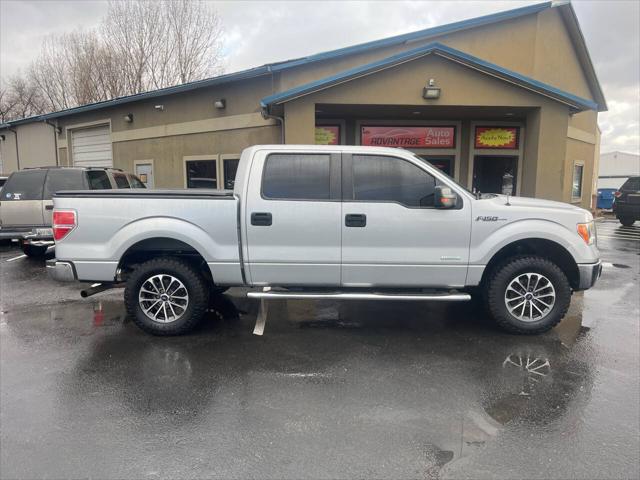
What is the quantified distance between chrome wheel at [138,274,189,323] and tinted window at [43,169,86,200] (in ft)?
17.5

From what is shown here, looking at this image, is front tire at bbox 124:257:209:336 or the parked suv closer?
front tire at bbox 124:257:209:336

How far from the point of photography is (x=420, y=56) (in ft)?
32.1

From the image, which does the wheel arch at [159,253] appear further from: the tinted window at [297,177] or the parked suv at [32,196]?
the parked suv at [32,196]

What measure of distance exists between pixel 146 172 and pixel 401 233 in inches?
504

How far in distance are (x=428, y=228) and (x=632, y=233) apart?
1388 centimetres

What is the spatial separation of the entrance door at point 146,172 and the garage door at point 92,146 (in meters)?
1.94

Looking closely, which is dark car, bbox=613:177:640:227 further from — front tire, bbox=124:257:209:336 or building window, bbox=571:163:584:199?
front tire, bbox=124:257:209:336

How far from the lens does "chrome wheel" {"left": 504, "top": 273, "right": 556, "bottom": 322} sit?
4941 mm

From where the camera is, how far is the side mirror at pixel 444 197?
4703 millimetres

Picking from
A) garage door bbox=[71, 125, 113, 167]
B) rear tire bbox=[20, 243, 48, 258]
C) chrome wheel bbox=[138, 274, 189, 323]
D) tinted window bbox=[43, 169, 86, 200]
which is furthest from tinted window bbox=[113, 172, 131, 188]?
garage door bbox=[71, 125, 113, 167]

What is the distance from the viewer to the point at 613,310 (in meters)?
6.14

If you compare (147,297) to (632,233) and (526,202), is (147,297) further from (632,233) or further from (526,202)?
(632,233)

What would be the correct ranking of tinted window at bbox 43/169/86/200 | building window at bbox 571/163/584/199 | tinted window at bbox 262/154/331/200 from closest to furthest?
tinted window at bbox 262/154/331/200, tinted window at bbox 43/169/86/200, building window at bbox 571/163/584/199

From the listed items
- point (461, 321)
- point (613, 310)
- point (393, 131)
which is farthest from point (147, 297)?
point (393, 131)
